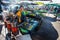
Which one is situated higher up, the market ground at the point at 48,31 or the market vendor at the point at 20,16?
the market vendor at the point at 20,16

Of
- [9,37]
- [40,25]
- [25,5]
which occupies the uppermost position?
[25,5]

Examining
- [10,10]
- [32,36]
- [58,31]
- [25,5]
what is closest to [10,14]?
[10,10]

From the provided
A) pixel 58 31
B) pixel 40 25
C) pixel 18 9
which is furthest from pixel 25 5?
pixel 58 31

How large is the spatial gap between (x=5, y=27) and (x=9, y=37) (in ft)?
0.28

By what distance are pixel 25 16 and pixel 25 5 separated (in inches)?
3.8

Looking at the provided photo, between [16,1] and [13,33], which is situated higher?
[16,1]

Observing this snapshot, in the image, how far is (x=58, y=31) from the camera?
0.76 meters

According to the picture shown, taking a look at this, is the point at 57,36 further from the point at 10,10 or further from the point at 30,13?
the point at 10,10

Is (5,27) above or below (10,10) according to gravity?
below

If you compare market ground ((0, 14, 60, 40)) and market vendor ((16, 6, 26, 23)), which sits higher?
market vendor ((16, 6, 26, 23))

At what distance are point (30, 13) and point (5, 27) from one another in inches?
9.0

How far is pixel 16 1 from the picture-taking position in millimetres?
816

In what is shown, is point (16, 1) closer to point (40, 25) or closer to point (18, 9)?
point (18, 9)

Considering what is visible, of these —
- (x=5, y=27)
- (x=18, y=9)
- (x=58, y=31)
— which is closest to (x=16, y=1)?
(x=18, y=9)
